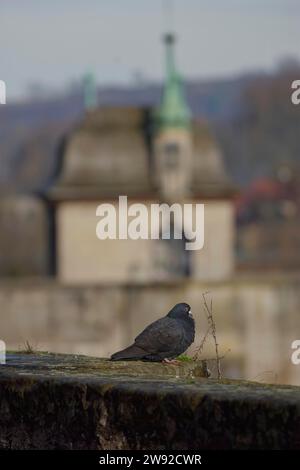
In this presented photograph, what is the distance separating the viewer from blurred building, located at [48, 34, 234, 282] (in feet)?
222

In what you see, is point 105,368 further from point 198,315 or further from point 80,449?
point 198,315

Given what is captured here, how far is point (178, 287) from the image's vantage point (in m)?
61.5

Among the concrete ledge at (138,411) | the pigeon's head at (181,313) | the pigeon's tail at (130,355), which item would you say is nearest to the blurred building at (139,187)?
the pigeon's head at (181,313)

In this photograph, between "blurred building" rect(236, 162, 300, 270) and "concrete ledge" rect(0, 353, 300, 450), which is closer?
"concrete ledge" rect(0, 353, 300, 450)

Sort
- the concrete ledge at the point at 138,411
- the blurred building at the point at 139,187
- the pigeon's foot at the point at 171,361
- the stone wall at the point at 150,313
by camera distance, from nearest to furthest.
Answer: the concrete ledge at the point at 138,411 → the pigeon's foot at the point at 171,361 → the stone wall at the point at 150,313 → the blurred building at the point at 139,187

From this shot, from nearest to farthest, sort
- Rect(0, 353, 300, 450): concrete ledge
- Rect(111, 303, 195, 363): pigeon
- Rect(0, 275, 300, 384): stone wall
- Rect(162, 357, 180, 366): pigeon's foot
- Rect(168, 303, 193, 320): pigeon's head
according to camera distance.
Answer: Rect(0, 353, 300, 450): concrete ledge
Rect(162, 357, 180, 366): pigeon's foot
Rect(111, 303, 195, 363): pigeon
Rect(168, 303, 193, 320): pigeon's head
Rect(0, 275, 300, 384): stone wall

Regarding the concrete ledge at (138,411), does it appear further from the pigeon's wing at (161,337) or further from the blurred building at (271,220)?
the blurred building at (271,220)

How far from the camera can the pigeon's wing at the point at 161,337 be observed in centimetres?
1182

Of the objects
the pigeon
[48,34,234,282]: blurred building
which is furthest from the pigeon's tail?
[48,34,234,282]: blurred building

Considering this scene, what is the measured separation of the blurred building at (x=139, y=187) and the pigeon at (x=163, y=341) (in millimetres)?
54107

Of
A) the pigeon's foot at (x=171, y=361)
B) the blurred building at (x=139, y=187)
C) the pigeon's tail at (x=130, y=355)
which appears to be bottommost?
the pigeon's foot at (x=171, y=361)

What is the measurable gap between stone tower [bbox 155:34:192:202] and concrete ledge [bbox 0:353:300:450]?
56.9 meters

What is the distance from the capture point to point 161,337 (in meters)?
12.0

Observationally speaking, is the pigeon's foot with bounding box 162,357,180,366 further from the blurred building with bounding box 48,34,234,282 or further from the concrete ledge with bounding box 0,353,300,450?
the blurred building with bounding box 48,34,234,282
